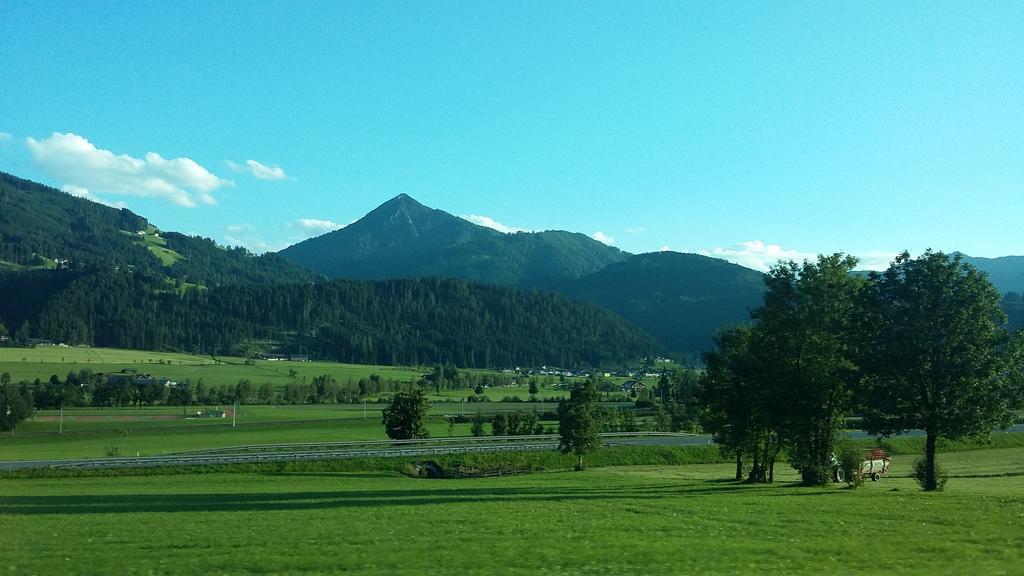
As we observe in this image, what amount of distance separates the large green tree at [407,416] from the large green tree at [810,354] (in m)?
55.4

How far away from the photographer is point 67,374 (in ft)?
506

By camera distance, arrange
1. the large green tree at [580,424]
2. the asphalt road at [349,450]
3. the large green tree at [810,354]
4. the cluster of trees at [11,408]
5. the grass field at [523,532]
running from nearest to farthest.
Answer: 1. the grass field at [523,532]
2. the large green tree at [810,354]
3. the asphalt road at [349,450]
4. the large green tree at [580,424]
5. the cluster of trees at [11,408]

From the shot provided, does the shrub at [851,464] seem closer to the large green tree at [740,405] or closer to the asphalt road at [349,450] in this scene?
the large green tree at [740,405]

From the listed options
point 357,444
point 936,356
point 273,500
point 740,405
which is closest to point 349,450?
point 357,444

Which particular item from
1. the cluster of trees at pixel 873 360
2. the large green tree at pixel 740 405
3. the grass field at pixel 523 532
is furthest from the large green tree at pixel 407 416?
the cluster of trees at pixel 873 360

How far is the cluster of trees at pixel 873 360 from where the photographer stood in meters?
36.5

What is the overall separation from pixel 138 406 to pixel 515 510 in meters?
122

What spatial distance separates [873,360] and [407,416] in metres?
62.8

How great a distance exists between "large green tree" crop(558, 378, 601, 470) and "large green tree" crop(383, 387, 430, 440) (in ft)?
84.4

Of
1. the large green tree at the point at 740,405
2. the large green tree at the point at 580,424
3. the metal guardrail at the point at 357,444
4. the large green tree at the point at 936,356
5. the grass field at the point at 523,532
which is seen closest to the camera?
the grass field at the point at 523,532

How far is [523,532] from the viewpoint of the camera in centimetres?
2377

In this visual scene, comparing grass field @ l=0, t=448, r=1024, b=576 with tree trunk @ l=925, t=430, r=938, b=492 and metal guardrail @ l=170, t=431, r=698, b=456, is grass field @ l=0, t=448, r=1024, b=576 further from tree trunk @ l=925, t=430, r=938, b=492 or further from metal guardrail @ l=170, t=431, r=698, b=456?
metal guardrail @ l=170, t=431, r=698, b=456

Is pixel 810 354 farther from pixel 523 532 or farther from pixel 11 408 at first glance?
pixel 11 408

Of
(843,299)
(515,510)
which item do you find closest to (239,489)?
(515,510)
